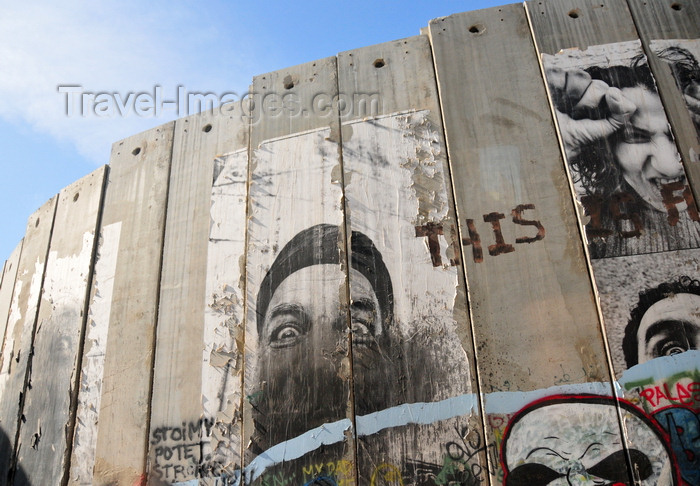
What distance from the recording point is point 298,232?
500 centimetres

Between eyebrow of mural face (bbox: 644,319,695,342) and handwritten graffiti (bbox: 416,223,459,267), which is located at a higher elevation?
A: handwritten graffiti (bbox: 416,223,459,267)

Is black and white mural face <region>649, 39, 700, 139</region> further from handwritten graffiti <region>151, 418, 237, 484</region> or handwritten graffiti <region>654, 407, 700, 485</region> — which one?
handwritten graffiti <region>151, 418, 237, 484</region>

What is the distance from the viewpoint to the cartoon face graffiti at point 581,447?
373cm

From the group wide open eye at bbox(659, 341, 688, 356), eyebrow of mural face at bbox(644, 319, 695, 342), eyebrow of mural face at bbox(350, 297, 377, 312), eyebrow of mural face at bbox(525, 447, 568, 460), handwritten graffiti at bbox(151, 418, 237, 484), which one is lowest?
eyebrow of mural face at bbox(525, 447, 568, 460)

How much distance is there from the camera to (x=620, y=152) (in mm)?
4426

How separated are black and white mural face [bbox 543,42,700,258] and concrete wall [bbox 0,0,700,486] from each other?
17 millimetres

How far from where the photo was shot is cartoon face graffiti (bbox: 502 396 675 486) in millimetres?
3727

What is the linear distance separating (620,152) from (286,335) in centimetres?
303

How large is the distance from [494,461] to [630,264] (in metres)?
1.71

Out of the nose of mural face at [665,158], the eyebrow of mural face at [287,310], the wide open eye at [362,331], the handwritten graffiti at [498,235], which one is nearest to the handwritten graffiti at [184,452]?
the eyebrow of mural face at [287,310]

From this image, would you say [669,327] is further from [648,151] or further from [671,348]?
[648,151]

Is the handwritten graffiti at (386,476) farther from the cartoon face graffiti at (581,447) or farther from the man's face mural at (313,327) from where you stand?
the cartoon face graffiti at (581,447)

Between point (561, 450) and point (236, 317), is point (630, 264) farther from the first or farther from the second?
point (236, 317)

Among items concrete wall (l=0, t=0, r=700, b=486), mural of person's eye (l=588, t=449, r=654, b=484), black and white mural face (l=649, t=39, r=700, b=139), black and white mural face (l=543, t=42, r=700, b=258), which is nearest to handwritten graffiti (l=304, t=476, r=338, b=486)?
concrete wall (l=0, t=0, r=700, b=486)
